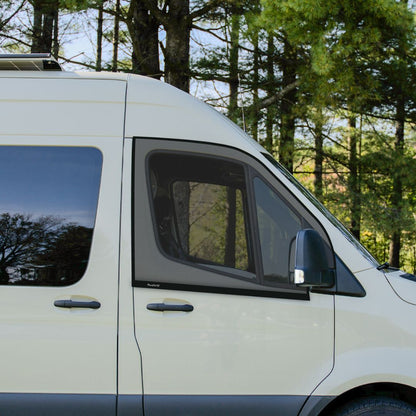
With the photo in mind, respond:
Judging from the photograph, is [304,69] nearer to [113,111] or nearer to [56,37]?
[56,37]

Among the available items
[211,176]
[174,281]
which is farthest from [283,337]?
[211,176]

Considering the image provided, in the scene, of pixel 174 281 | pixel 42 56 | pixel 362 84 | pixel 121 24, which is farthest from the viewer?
pixel 121 24

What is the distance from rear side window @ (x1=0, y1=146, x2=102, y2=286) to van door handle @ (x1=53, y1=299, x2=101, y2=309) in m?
0.13

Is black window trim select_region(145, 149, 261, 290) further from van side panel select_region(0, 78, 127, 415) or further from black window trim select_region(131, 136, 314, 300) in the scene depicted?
van side panel select_region(0, 78, 127, 415)

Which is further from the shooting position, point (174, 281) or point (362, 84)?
point (362, 84)

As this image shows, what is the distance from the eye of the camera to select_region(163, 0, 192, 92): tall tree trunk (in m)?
10.0

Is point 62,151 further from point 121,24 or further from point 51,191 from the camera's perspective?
point 121,24

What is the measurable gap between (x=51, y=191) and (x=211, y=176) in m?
0.90

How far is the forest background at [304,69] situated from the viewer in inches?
331

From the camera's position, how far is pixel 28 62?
3312mm

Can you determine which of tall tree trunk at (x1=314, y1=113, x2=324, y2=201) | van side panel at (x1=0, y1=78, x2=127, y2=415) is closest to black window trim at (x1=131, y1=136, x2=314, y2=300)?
van side panel at (x1=0, y1=78, x2=127, y2=415)

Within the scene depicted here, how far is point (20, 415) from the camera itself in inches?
116

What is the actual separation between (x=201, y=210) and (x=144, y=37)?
29.6ft

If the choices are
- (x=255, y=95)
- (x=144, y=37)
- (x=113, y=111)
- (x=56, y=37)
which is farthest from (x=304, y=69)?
(x=113, y=111)
